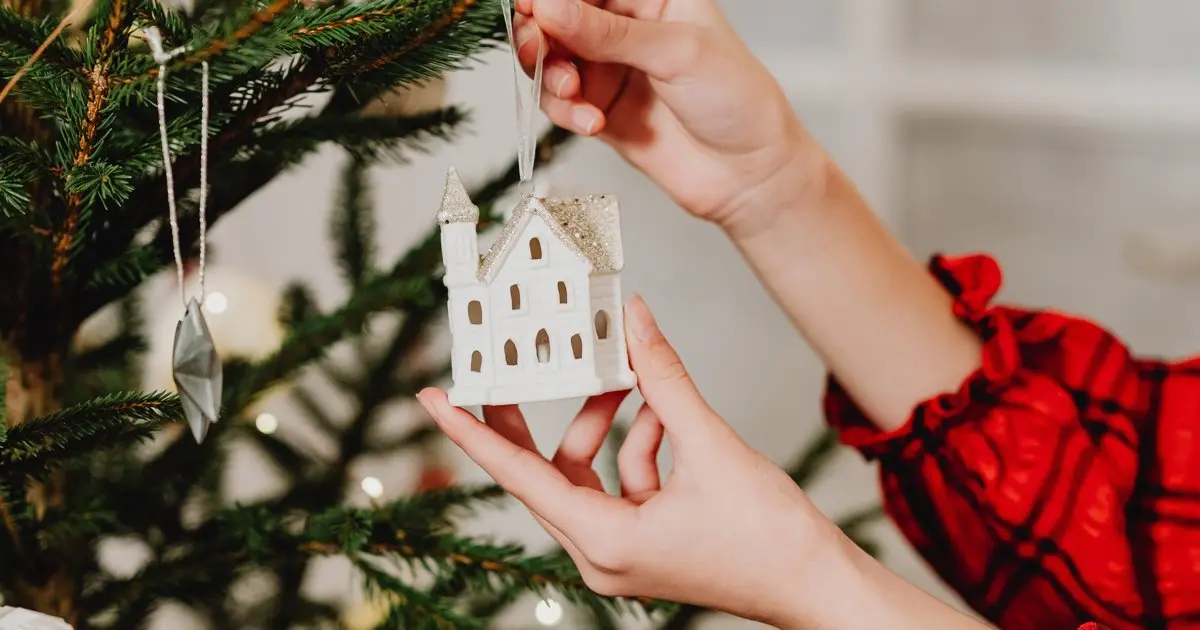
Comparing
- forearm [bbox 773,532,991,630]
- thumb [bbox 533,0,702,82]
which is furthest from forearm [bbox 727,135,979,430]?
forearm [bbox 773,532,991,630]

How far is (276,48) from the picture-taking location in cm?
43

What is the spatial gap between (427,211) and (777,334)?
706mm

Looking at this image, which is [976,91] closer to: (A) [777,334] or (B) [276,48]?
(A) [777,334]

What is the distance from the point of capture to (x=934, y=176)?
5.66 feet

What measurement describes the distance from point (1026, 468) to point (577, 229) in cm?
44

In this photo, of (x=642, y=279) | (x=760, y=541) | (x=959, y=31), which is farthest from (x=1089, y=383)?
(x=959, y=31)

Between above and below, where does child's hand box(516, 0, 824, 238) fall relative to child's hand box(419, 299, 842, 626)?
above

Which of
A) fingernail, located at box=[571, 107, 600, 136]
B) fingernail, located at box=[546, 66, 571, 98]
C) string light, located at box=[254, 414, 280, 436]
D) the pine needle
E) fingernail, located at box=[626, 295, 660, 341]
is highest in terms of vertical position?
the pine needle

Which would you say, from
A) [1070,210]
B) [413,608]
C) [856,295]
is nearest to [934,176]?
[1070,210]

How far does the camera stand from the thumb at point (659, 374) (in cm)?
54

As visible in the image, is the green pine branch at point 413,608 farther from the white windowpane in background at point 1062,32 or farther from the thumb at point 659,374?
the white windowpane in background at point 1062,32

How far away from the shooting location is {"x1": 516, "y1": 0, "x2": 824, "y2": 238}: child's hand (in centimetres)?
60

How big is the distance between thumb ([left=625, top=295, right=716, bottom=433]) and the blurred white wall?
1017 mm

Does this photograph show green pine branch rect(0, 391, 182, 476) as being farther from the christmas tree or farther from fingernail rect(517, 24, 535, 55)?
fingernail rect(517, 24, 535, 55)
